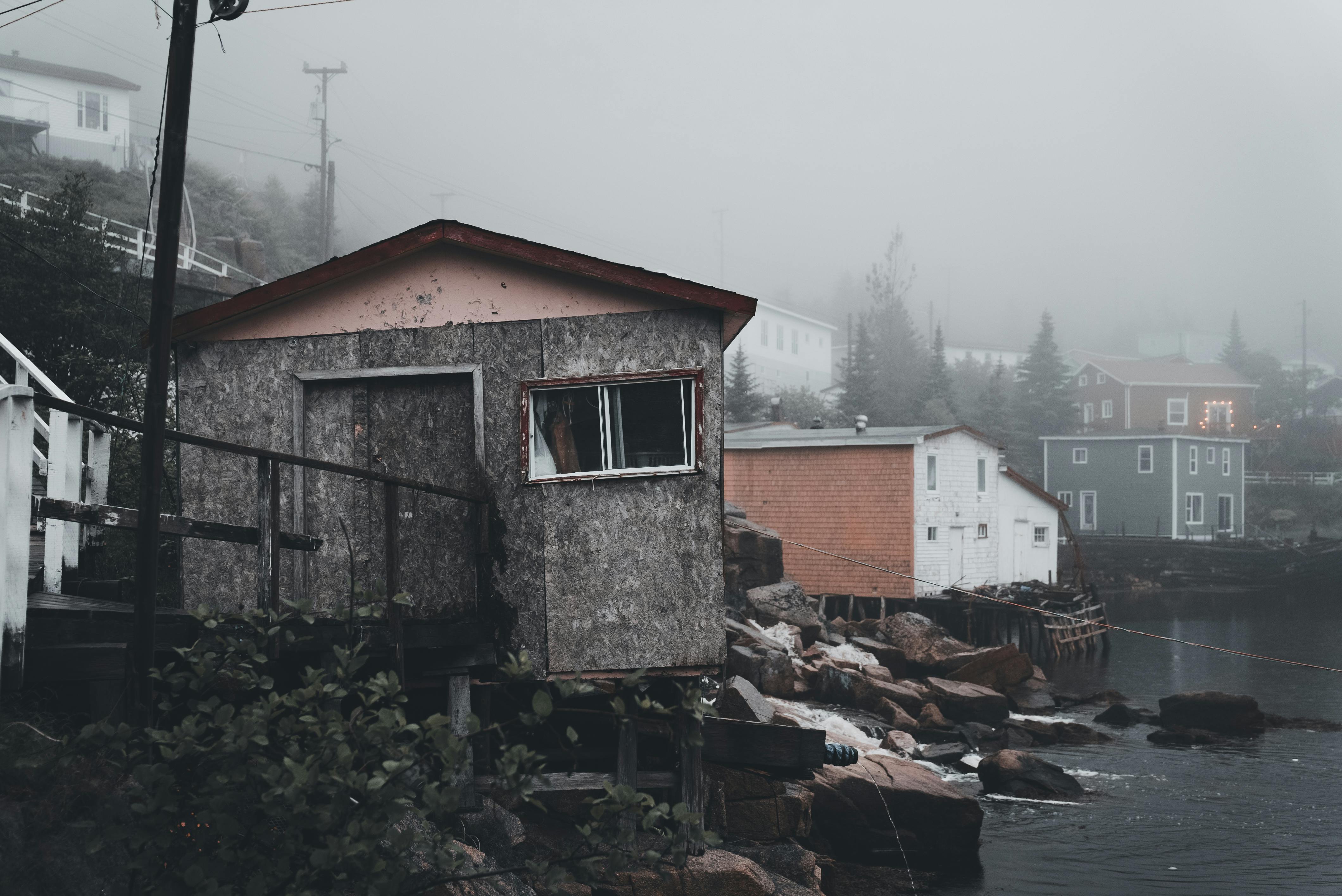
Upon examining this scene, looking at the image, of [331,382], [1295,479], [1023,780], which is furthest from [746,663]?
[1295,479]

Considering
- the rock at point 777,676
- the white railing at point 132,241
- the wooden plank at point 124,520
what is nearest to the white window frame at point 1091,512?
the rock at point 777,676

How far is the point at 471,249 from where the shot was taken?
9266mm

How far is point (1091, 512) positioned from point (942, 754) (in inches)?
1757

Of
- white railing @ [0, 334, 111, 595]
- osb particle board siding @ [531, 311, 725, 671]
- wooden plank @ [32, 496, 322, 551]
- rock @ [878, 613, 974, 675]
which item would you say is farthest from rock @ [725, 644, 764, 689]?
wooden plank @ [32, 496, 322, 551]

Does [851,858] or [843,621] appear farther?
[843,621]

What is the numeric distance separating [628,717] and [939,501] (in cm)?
2996

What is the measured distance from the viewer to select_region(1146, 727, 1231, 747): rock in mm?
22125

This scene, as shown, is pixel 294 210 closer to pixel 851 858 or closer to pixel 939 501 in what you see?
pixel 939 501

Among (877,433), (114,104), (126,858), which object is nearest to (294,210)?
(114,104)

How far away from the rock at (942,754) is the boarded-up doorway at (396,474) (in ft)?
40.2

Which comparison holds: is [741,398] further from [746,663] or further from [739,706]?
[739,706]

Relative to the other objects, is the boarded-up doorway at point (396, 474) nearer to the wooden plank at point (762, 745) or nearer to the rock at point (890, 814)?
the wooden plank at point (762, 745)

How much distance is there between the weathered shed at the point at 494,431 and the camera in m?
8.94

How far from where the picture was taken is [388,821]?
4914 mm
